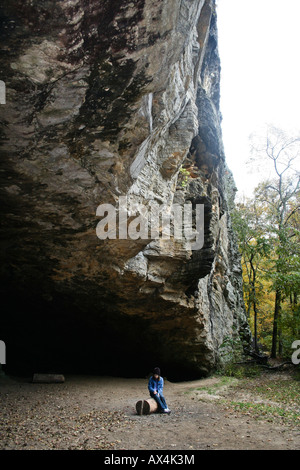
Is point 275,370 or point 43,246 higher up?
point 43,246

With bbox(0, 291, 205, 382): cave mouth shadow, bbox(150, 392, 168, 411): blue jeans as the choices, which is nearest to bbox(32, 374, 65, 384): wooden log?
bbox(0, 291, 205, 382): cave mouth shadow

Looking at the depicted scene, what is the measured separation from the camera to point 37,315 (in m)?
11.1

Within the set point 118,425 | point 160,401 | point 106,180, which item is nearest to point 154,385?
point 160,401

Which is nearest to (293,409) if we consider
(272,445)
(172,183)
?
(272,445)

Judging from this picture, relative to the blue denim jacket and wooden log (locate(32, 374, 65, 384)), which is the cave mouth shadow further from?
the blue denim jacket

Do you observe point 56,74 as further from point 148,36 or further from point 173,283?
point 173,283

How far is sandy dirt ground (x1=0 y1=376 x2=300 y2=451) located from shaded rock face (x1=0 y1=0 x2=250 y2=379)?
2938mm

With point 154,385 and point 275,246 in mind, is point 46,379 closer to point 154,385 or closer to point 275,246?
point 154,385

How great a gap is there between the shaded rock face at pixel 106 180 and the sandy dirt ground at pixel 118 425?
294cm

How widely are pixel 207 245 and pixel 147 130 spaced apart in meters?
5.26

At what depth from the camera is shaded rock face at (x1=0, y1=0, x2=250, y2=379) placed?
4.30m

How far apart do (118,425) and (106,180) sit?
4.35 metres

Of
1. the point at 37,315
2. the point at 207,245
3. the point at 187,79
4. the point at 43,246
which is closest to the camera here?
the point at 187,79

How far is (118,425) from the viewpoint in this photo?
212 inches
